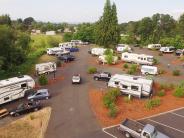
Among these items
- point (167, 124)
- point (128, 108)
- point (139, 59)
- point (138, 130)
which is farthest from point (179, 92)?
point (139, 59)

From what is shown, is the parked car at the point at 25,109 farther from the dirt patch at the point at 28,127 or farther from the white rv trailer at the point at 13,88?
the white rv trailer at the point at 13,88

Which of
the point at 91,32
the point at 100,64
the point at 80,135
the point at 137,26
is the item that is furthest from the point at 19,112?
the point at 137,26

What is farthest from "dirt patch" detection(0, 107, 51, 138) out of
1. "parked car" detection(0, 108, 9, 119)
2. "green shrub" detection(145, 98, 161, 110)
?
"green shrub" detection(145, 98, 161, 110)

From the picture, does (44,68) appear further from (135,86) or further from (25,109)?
(135,86)

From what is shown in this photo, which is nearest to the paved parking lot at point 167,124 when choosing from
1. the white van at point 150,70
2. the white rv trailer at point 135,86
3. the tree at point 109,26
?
the white rv trailer at point 135,86

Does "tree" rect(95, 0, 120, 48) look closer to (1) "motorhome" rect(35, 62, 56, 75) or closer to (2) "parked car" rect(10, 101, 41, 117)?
(1) "motorhome" rect(35, 62, 56, 75)

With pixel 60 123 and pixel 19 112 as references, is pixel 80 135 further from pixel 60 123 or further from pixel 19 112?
pixel 19 112
